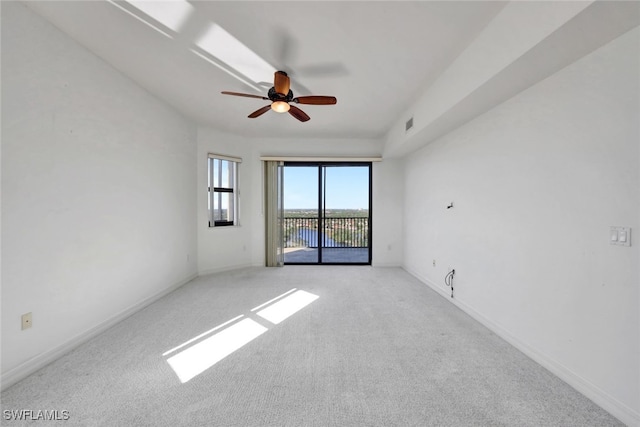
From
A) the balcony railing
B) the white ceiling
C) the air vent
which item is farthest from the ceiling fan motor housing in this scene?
the balcony railing

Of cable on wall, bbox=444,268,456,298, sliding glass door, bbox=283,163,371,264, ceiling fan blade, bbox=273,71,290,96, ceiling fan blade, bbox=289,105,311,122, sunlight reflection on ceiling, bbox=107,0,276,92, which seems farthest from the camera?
sliding glass door, bbox=283,163,371,264

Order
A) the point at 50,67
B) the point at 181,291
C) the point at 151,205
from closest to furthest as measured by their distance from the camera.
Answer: the point at 50,67 < the point at 151,205 < the point at 181,291

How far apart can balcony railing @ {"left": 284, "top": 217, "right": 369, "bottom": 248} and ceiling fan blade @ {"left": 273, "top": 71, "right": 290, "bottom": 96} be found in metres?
3.49

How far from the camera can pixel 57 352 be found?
71.2 inches

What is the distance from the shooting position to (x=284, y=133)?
4324 millimetres

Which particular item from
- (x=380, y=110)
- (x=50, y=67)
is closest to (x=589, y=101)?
(x=380, y=110)

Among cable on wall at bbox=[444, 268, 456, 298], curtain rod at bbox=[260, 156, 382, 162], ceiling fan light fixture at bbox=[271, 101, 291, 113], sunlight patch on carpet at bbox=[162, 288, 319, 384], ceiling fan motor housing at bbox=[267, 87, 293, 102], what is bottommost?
sunlight patch on carpet at bbox=[162, 288, 319, 384]

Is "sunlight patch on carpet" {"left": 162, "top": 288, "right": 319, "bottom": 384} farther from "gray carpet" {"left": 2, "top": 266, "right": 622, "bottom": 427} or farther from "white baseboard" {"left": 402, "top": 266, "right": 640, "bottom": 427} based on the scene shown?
"white baseboard" {"left": 402, "top": 266, "right": 640, "bottom": 427}

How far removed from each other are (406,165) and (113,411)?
15.4ft

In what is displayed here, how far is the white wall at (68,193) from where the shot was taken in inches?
61.9

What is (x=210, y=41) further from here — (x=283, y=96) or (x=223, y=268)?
(x=223, y=268)

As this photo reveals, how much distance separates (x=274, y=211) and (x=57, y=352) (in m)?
3.19

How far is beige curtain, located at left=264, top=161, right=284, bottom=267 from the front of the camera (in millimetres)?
4566

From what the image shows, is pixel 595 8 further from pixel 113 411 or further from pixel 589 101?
pixel 113 411
